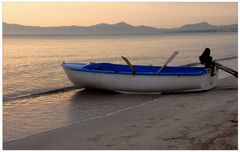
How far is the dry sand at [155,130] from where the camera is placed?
629 centimetres

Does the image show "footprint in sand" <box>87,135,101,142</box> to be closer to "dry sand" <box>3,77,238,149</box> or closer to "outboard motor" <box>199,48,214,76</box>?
"dry sand" <box>3,77,238,149</box>

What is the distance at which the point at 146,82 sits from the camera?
12531 mm

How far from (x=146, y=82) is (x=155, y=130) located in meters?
5.30

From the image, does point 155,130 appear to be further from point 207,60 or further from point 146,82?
point 207,60

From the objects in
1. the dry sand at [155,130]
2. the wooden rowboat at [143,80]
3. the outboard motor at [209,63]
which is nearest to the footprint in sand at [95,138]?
the dry sand at [155,130]

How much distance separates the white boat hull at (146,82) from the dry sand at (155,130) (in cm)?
202

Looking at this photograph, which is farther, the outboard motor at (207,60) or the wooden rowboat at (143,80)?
the outboard motor at (207,60)

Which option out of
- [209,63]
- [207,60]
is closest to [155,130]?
[209,63]

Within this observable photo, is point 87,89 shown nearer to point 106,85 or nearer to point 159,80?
point 106,85

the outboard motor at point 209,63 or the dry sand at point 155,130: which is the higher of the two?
the outboard motor at point 209,63

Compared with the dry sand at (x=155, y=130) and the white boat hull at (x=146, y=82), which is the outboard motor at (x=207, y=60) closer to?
the white boat hull at (x=146, y=82)

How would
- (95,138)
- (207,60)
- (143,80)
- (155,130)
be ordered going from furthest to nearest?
(207,60) → (143,80) → (155,130) → (95,138)

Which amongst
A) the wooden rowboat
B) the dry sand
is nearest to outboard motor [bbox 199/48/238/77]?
the wooden rowboat

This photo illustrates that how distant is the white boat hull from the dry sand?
202cm
